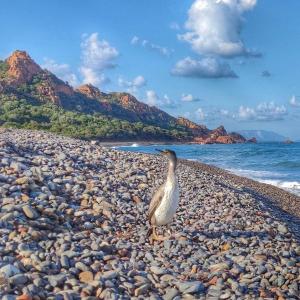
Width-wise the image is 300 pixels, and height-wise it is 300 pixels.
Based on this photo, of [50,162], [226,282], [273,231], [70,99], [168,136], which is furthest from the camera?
[70,99]

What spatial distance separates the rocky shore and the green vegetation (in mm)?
61938

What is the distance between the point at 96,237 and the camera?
27.5 feet

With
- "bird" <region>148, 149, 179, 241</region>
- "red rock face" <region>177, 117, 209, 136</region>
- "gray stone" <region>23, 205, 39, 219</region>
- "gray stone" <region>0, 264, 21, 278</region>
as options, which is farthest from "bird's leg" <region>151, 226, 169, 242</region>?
"red rock face" <region>177, 117, 209, 136</region>

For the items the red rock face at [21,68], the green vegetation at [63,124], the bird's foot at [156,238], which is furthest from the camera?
the red rock face at [21,68]

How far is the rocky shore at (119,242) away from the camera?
20.9ft

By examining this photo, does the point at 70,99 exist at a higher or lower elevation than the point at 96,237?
higher

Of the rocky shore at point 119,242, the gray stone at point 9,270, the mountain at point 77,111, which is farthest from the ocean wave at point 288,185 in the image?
the mountain at point 77,111

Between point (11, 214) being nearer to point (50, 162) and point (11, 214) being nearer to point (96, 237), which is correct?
point (96, 237)

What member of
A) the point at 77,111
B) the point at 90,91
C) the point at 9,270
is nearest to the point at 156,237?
the point at 9,270

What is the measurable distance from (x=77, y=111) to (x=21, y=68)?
2035 cm

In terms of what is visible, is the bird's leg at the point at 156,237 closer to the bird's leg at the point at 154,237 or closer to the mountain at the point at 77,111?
the bird's leg at the point at 154,237

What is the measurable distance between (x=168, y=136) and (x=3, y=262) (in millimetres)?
121728

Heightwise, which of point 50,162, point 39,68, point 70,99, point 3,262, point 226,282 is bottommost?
point 226,282

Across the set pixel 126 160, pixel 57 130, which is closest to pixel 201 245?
pixel 126 160
